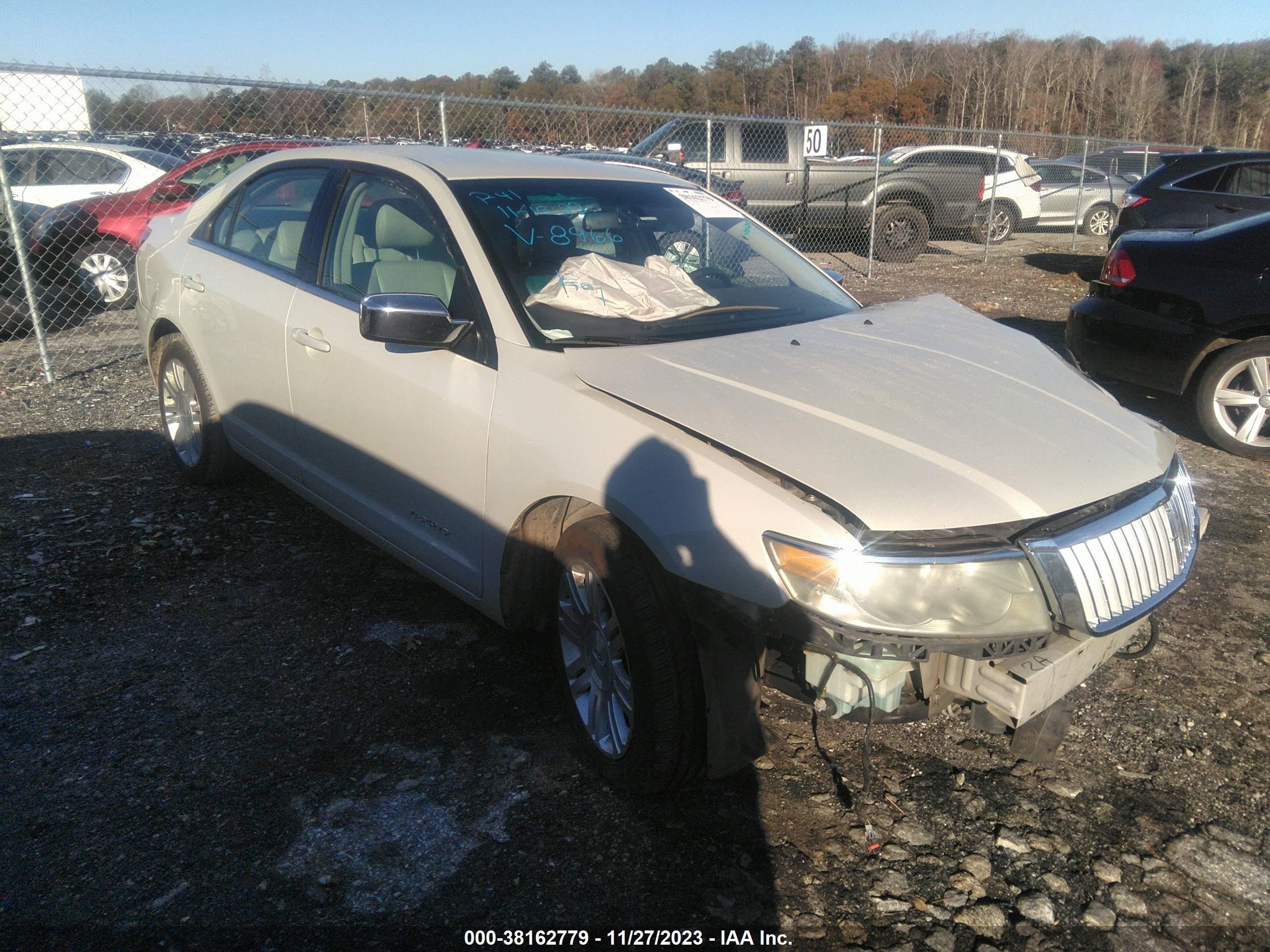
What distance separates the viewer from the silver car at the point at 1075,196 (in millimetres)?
17172

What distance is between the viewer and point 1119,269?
5945mm

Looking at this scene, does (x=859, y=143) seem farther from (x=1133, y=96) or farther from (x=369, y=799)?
(x=1133, y=96)

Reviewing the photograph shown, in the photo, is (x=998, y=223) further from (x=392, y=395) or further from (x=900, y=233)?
(x=392, y=395)

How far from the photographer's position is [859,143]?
1451 cm

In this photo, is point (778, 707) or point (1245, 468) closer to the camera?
point (778, 707)

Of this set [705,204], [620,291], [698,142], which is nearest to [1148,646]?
[620,291]

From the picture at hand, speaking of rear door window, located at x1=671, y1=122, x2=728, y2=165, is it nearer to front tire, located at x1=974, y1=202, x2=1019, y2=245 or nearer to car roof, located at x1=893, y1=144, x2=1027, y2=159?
car roof, located at x1=893, y1=144, x2=1027, y2=159

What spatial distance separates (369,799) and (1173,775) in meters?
2.36

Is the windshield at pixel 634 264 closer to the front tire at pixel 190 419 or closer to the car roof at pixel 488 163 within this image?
the car roof at pixel 488 163

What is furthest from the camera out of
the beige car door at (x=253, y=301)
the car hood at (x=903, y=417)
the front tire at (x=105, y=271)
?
the front tire at (x=105, y=271)

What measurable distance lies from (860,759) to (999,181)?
15024 mm

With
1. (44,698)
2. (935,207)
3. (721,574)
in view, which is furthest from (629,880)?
(935,207)

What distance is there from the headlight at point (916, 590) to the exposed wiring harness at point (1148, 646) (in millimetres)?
645

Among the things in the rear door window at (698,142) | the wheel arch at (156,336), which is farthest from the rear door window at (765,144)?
the wheel arch at (156,336)
